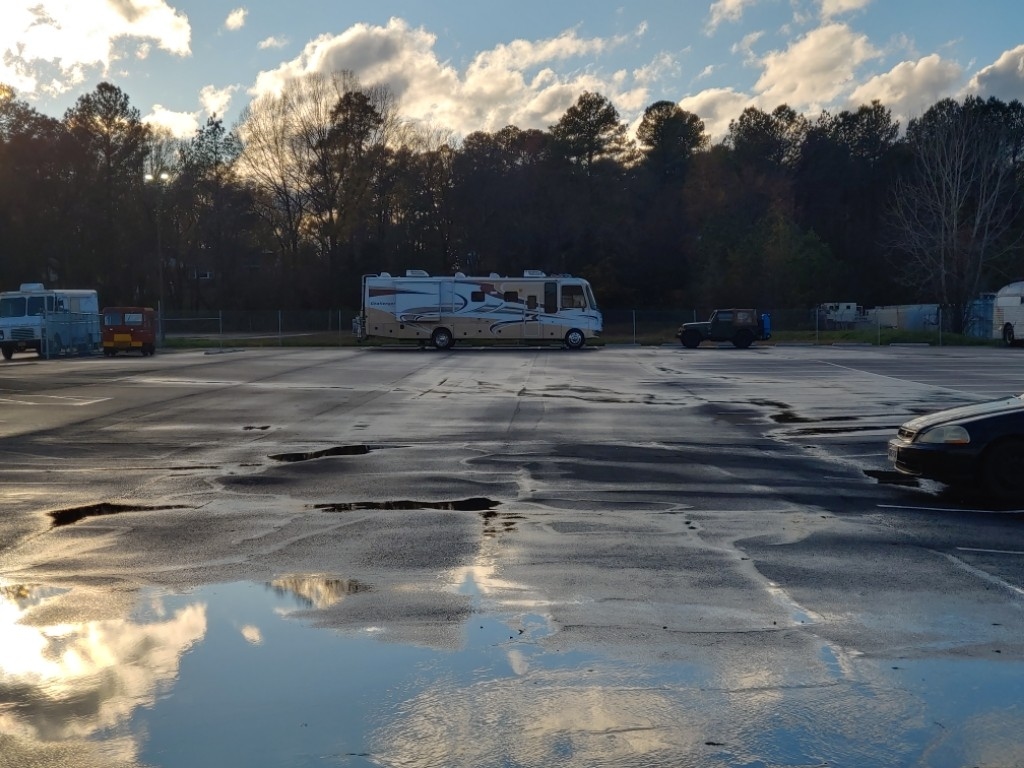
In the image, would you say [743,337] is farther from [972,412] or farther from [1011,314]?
[972,412]

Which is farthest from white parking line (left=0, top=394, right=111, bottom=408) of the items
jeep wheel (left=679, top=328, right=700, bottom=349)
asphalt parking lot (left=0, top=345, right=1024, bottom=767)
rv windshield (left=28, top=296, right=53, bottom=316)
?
jeep wheel (left=679, top=328, right=700, bottom=349)

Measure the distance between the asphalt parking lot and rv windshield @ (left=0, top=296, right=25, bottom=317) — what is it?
103 feet

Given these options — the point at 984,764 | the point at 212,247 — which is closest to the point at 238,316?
the point at 212,247

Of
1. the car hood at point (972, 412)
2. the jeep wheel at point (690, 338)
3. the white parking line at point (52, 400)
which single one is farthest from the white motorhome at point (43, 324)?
the car hood at point (972, 412)

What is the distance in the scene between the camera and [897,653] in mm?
6012

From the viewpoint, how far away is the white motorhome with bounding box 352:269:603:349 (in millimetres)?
48625

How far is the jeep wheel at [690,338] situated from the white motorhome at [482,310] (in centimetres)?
436

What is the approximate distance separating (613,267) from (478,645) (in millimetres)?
74169

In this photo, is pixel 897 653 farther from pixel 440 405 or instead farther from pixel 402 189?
pixel 402 189

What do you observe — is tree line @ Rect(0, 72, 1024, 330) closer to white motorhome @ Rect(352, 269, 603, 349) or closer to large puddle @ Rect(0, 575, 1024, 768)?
white motorhome @ Rect(352, 269, 603, 349)

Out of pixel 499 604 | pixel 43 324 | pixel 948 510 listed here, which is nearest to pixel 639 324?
pixel 43 324

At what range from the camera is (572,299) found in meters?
48.9

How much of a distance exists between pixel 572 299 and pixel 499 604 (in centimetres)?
4237

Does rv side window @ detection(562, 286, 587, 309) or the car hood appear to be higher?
rv side window @ detection(562, 286, 587, 309)
